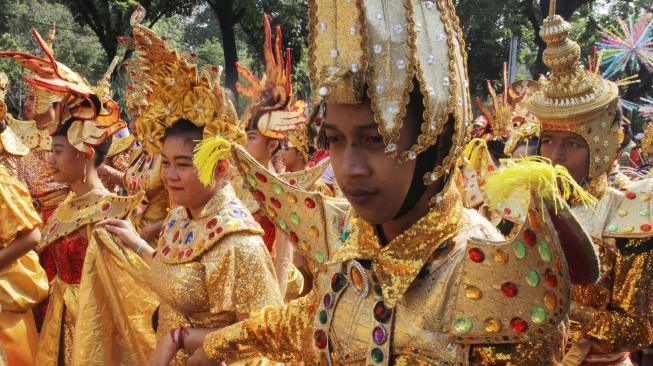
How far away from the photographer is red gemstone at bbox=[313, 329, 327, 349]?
192 cm

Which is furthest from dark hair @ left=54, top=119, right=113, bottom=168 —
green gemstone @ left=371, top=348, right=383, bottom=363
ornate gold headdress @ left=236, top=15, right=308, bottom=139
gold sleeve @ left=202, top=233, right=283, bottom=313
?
green gemstone @ left=371, top=348, right=383, bottom=363

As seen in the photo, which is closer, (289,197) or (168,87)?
(289,197)

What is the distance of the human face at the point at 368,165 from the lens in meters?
1.71

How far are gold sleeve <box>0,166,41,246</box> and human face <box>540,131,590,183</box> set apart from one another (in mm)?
3342

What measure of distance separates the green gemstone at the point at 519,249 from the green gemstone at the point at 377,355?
45cm

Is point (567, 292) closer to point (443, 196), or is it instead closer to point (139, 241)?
point (443, 196)

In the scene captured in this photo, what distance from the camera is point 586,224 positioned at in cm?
312

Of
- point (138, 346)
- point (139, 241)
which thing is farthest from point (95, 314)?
point (139, 241)

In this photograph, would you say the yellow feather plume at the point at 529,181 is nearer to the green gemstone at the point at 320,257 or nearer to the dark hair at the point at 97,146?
the green gemstone at the point at 320,257

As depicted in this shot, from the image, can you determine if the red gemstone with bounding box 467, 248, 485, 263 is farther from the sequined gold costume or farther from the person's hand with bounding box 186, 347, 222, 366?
the sequined gold costume

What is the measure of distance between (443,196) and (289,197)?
0.59 meters

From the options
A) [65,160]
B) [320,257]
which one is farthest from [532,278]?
[65,160]

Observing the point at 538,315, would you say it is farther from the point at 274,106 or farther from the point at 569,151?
the point at 274,106

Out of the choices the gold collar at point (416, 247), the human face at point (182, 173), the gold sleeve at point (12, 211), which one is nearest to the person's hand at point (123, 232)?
the human face at point (182, 173)
